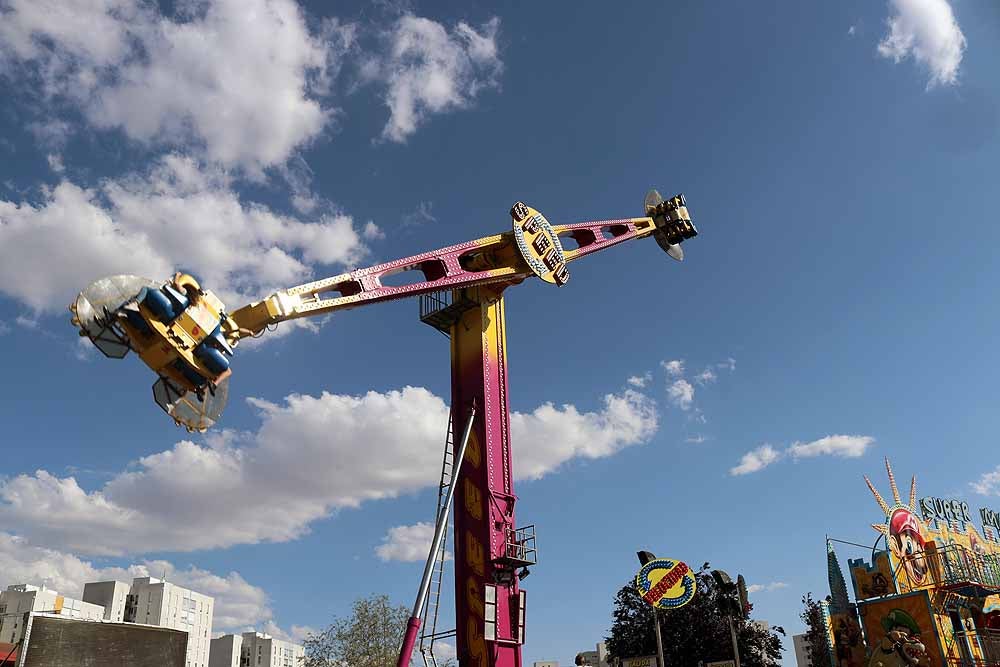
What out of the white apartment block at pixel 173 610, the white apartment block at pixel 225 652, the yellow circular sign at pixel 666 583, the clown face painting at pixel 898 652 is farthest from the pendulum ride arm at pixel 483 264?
the white apartment block at pixel 225 652

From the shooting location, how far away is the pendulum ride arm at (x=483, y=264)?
20.4 metres

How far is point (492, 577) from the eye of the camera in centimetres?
2566

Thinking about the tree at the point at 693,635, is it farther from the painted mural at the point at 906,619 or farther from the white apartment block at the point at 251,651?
the white apartment block at the point at 251,651

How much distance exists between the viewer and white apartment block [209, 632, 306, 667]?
475ft

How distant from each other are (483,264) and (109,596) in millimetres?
122836

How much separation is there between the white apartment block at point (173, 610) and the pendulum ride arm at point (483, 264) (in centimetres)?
11742

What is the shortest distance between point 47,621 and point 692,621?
35.8 metres

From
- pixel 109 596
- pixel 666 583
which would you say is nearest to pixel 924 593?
pixel 666 583

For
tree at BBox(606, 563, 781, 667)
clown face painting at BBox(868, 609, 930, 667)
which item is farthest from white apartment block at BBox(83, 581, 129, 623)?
clown face painting at BBox(868, 609, 930, 667)

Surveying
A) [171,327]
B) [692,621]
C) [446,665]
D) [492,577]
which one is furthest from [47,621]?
[446,665]

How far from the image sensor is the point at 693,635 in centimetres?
4403

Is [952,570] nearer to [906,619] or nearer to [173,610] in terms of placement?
[906,619]

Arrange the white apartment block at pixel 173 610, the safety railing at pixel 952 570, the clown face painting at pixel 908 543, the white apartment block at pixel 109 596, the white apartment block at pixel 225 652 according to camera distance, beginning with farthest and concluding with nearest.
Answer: the white apartment block at pixel 225 652 < the white apartment block at pixel 173 610 < the white apartment block at pixel 109 596 < the clown face painting at pixel 908 543 < the safety railing at pixel 952 570

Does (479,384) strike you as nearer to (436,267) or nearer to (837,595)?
(436,267)
